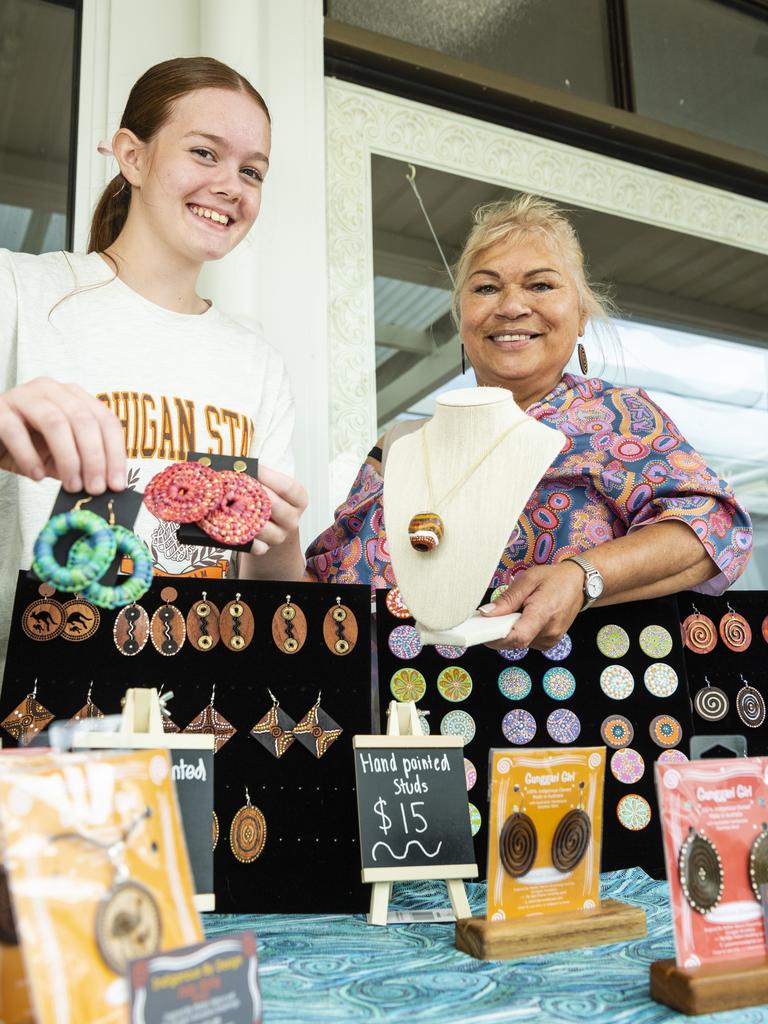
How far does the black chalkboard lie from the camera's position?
3.45ft

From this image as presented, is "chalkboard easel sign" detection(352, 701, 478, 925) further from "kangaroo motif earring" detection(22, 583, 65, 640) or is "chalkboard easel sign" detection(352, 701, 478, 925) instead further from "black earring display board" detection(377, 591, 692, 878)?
"kangaroo motif earring" detection(22, 583, 65, 640)

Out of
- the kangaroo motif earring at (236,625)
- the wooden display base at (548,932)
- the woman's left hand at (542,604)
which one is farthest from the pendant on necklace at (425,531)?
the wooden display base at (548,932)

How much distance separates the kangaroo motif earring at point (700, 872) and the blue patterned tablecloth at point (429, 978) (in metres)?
0.09

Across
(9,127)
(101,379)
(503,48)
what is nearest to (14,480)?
(101,379)

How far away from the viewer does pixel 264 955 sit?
0.92 meters

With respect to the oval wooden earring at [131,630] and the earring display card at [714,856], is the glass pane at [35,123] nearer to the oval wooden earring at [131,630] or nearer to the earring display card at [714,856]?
the oval wooden earring at [131,630]

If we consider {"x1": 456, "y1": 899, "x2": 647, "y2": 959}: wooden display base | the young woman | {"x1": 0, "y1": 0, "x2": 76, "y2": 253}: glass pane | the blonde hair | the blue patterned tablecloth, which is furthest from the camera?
{"x1": 0, "y1": 0, "x2": 76, "y2": 253}: glass pane

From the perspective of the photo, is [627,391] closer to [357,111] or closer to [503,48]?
[357,111]

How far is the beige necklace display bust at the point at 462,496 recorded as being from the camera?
3.77 ft

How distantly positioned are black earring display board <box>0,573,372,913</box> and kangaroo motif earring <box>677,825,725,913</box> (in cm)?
42

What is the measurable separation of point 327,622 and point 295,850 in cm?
27

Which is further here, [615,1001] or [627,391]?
[627,391]

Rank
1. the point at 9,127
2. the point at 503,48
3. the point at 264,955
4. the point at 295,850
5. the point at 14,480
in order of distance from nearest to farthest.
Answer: the point at 264,955 < the point at 295,850 < the point at 14,480 < the point at 9,127 < the point at 503,48

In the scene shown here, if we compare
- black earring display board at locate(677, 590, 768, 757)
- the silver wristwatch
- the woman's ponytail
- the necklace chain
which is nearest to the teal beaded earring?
the necklace chain
